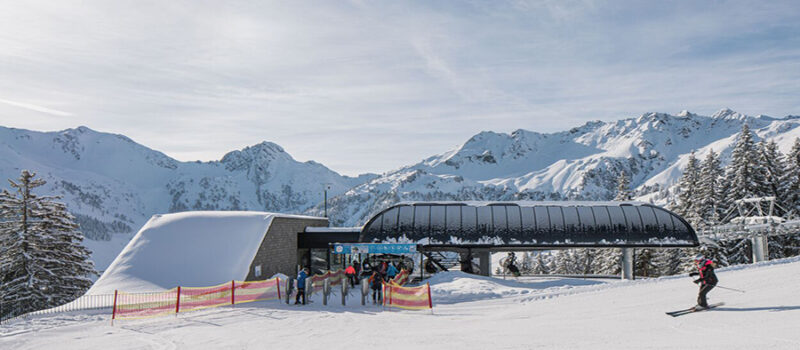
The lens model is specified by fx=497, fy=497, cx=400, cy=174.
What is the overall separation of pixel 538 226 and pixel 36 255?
3259 cm

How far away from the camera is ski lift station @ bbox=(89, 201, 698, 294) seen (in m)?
30.2

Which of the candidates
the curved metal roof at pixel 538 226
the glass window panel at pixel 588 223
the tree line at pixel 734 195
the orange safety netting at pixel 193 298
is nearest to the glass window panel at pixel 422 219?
the curved metal roof at pixel 538 226

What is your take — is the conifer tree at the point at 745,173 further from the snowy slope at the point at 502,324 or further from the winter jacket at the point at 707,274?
the winter jacket at the point at 707,274

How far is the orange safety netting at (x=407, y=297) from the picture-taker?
1972cm

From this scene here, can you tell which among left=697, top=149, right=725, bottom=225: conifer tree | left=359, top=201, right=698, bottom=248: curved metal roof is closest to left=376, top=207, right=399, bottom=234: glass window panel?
left=359, top=201, right=698, bottom=248: curved metal roof

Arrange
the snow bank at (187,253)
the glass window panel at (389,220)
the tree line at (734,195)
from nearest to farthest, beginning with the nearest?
1. the snow bank at (187,253)
2. the glass window panel at (389,220)
3. the tree line at (734,195)

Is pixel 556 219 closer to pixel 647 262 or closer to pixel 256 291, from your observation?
pixel 256 291

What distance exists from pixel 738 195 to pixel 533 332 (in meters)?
37.9

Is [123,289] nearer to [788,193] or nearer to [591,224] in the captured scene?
[591,224]

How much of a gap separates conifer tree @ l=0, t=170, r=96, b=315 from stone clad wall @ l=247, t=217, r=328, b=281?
42.5 feet

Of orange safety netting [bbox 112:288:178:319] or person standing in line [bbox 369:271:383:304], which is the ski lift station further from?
person standing in line [bbox 369:271:383:304]

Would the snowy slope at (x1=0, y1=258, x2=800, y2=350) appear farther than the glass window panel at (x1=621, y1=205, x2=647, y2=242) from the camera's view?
No

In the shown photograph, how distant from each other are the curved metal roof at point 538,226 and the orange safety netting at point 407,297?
1097 centimetres

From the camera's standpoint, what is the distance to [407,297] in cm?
2033
